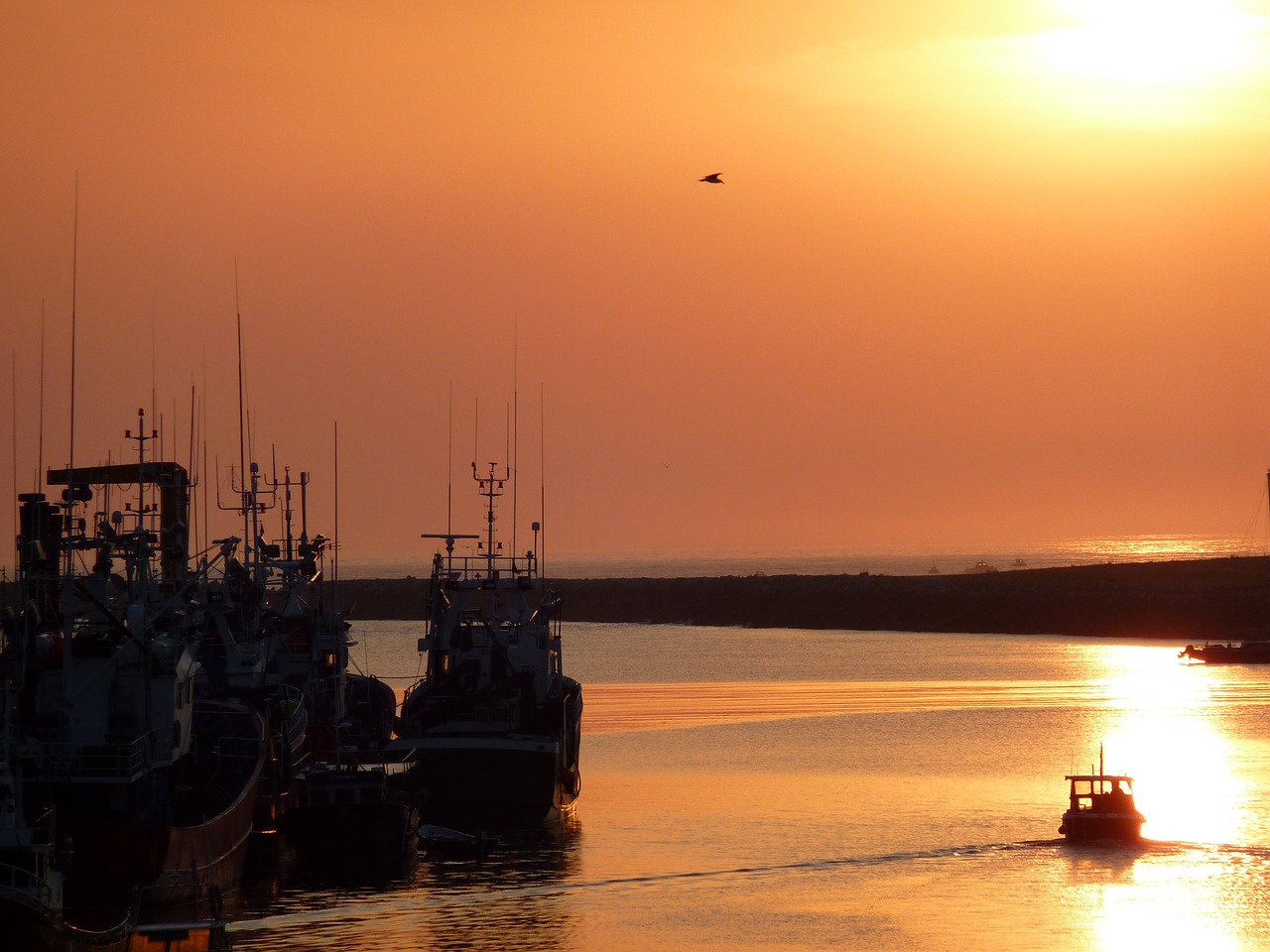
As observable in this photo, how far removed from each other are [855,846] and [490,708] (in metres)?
13.5

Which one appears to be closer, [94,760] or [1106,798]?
[94,760]

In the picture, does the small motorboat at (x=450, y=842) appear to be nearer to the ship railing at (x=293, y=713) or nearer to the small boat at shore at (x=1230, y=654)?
the ship railing at (x=293, y=713)

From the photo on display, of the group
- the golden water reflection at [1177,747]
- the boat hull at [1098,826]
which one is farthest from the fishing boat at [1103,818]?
the golden water reflection at [1177,747]

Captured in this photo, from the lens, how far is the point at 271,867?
5078cm

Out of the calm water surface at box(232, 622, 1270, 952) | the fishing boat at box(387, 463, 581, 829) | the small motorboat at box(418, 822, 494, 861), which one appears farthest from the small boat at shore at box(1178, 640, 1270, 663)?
the small motorboat at box(418, 822, 494, 861)

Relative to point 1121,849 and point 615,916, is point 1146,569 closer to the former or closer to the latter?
point 1121,849

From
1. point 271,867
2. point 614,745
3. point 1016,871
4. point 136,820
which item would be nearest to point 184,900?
point 136,820

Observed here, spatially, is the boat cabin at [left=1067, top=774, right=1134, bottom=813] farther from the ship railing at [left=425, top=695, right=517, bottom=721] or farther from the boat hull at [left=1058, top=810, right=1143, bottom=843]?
the ship railing at [left=425, top=695, right=517, bottom=721]

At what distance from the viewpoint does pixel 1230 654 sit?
456 feet

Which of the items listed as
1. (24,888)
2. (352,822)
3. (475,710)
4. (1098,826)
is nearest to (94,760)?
(24,888)

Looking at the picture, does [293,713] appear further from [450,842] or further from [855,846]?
[855,846]

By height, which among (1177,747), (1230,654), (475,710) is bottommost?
(1177,747)

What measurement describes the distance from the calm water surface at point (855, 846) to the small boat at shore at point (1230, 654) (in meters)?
32.3

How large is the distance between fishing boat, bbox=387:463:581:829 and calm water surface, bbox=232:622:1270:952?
191cm
